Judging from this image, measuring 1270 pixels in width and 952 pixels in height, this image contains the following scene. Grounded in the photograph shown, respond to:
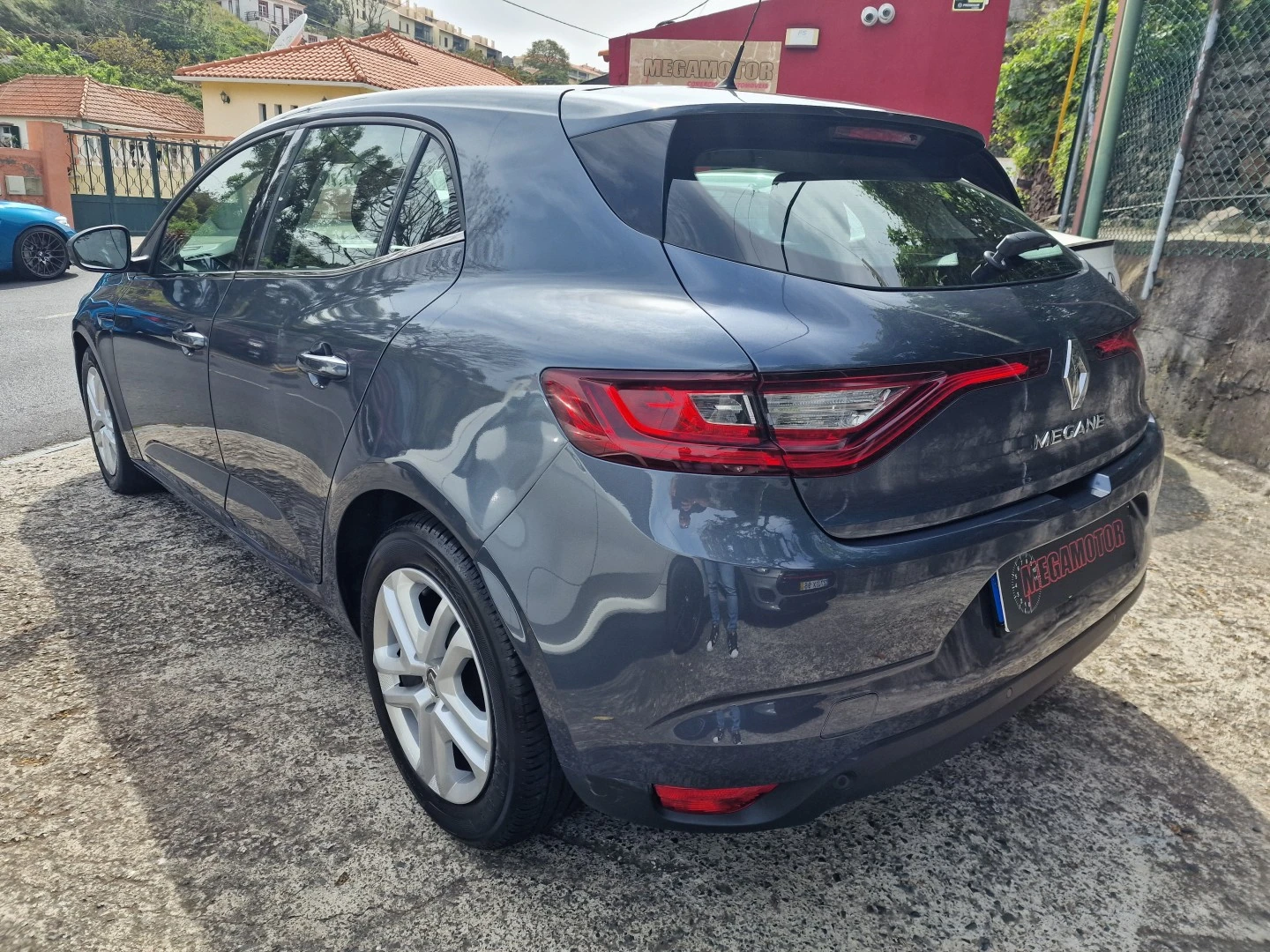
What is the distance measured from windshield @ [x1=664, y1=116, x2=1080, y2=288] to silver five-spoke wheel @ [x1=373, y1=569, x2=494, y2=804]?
0.93m

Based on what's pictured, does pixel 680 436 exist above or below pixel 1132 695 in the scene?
above

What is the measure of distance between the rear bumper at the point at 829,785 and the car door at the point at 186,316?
186 cm

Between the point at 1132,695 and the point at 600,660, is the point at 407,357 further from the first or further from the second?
the point at 1132,695

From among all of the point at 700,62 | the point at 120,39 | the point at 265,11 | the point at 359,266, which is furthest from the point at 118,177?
the point at 265,11

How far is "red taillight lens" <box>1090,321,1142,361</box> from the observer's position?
197 cm

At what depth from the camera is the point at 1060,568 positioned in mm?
1885

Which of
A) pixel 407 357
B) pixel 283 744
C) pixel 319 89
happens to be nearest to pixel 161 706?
pixel 283 744

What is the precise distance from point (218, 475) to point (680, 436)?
6.62 ft

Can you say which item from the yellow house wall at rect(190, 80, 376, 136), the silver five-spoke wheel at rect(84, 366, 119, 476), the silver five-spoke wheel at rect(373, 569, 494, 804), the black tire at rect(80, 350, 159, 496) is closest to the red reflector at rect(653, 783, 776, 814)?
the silver five-spoke wheel at rect(373, 569, 494, 804)

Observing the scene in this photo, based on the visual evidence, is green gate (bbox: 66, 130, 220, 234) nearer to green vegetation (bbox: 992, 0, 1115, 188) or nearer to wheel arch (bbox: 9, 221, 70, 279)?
wheel arch (bbox: 9, 221, 70, 279)

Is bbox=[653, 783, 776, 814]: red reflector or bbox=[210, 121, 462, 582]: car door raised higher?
bbox=[210, 121, 462, 582]: car door

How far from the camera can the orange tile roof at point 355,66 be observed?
36812 mm

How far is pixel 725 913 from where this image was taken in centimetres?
193

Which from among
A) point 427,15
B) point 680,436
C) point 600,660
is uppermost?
point 427,15
